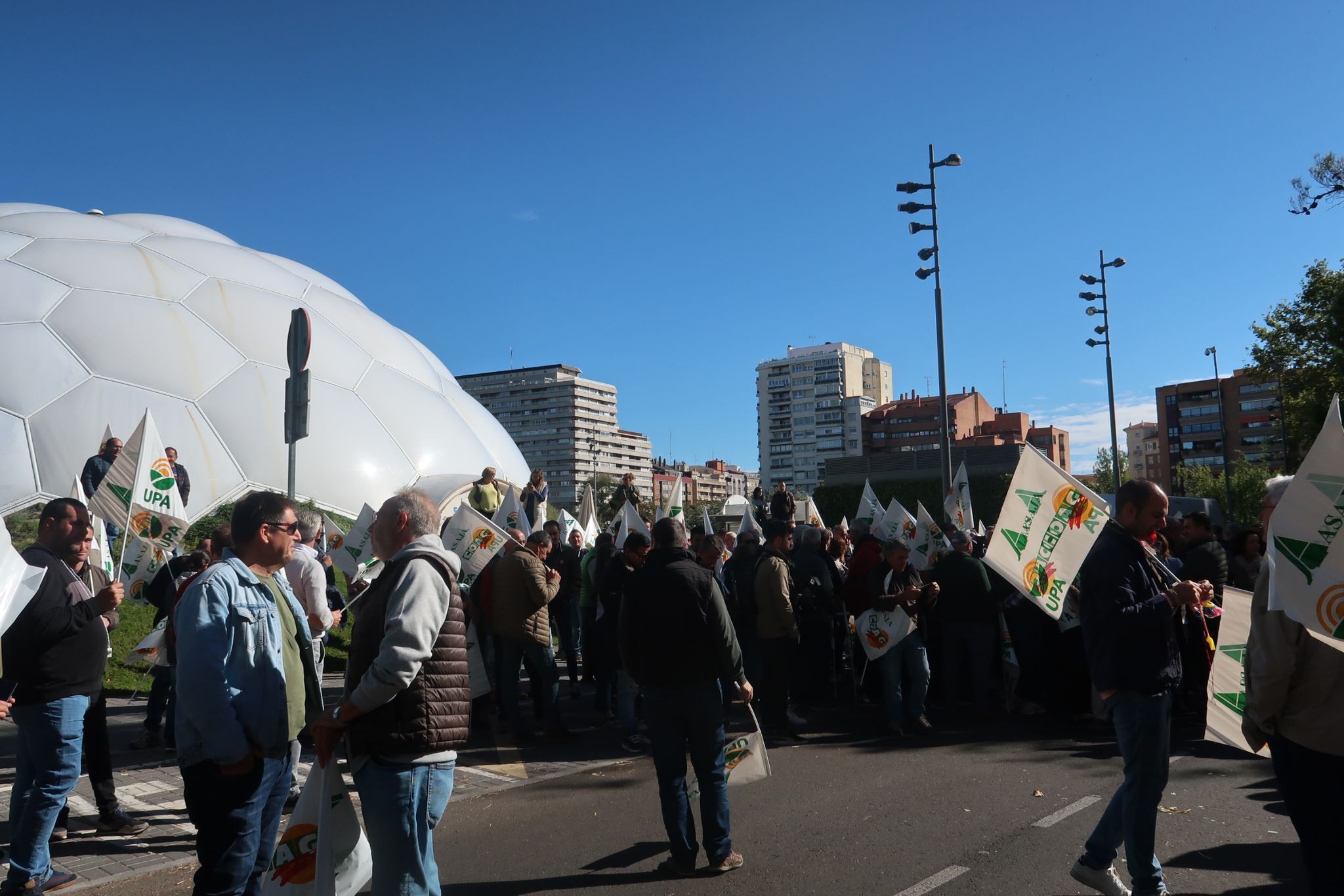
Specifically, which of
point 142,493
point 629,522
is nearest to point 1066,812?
point 142,493

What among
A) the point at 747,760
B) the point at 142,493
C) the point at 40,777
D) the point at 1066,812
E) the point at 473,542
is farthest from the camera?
the point at 473,542

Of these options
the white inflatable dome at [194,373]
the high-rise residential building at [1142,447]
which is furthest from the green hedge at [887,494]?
the high-rise residential building at [1142,447]

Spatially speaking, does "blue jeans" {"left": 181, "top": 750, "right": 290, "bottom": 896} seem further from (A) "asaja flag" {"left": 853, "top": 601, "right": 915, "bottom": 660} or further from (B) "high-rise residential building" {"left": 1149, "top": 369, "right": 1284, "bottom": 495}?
(B) "high-rise residential building" {"left": 1149, "top": 369, "right": 1284, "bottom": 495}

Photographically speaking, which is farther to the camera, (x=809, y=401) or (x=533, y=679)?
(x=809, y=401)

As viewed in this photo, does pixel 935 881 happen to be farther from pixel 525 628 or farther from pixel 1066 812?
pixel 525 628

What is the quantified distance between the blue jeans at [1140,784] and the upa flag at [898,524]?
9.20 m

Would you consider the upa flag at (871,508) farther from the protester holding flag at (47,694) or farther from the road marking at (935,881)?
the protester holding flag at (47,694)

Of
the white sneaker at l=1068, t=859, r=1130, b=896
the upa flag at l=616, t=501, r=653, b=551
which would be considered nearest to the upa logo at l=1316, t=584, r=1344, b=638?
the white sneaker at l=1068, t=859, r=1130, b=896

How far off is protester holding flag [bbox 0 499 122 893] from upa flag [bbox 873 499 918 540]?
10619mm

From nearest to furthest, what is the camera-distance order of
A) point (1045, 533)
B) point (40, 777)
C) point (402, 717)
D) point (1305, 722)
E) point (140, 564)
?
1. point (1305, 722)
2. point (402, 717)
3. point (40, 777)
4. point (1045, 533)
5. point (140, 564)

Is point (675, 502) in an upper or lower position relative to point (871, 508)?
upper

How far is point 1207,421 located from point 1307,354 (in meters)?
101

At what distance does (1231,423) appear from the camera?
118 meters

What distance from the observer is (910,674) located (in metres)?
8.77
